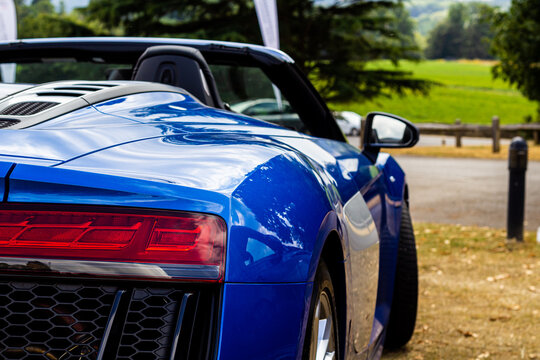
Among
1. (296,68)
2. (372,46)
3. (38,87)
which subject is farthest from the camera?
(372,46)

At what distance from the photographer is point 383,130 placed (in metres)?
3.46

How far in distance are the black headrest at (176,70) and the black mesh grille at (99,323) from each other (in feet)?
4.54

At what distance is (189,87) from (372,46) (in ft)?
61.2

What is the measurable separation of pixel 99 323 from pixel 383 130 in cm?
233

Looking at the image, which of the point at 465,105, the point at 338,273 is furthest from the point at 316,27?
the point at 465,105

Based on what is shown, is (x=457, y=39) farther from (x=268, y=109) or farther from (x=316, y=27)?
(x=268, y=109)

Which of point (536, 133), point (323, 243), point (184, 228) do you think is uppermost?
point (184, 228)

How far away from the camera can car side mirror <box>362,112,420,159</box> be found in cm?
344

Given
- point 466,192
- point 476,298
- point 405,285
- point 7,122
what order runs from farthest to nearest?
1. point 466,192
2. point 476,298
3. point 405,285
4. point 7,122

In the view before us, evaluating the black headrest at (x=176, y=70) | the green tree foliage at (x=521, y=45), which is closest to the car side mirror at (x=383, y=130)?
the black headrest at (x=176, y=70)

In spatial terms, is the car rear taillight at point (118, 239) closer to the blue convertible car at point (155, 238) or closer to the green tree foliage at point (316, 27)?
the blue convertible car at point (155, 238)

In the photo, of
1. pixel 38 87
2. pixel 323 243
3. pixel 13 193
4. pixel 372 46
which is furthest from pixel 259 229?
pixel 372 46

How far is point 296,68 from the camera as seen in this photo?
3.20 meters

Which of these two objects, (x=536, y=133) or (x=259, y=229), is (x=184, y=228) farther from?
(x=536, y=133)
